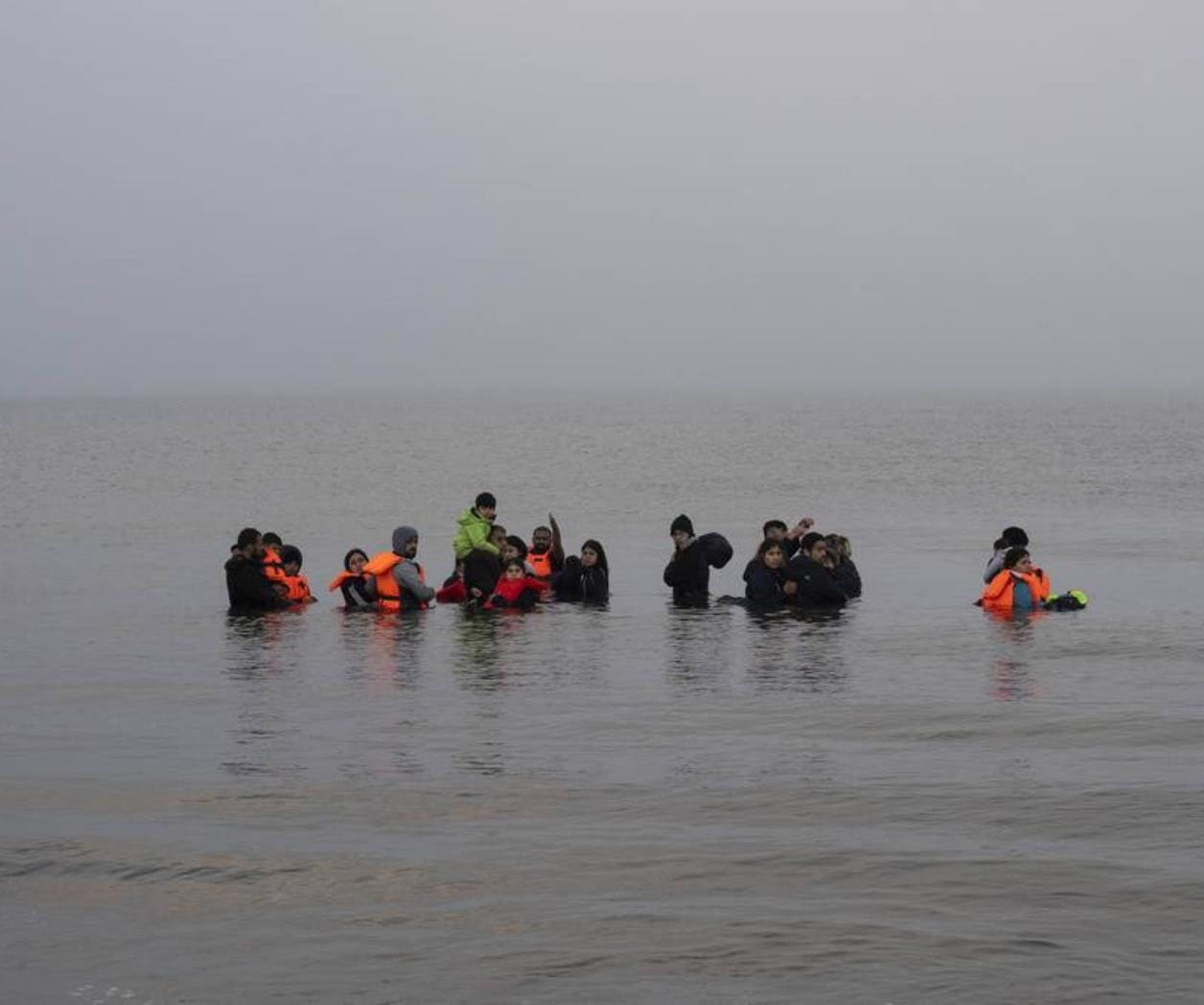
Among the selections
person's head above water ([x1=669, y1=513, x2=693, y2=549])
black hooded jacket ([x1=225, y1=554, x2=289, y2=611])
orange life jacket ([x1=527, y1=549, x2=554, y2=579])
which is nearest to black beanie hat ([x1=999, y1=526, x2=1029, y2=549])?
person's head above water ([x1=669, y1=513, x2=693, y2=549])

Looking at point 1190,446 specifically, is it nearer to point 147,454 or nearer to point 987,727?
point 147,454

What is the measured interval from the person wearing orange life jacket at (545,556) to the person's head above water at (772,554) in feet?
9.15

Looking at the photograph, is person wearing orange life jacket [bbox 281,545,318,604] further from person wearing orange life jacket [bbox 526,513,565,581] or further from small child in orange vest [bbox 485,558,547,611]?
person wearing orange life jacket [bbox 526,513,565,581]

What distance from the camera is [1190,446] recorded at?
81.4 meters

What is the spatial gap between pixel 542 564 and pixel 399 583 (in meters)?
1.92

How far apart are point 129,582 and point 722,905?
784 inches

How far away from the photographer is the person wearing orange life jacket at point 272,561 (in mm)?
20984

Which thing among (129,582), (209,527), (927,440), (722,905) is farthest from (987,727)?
(927,440)

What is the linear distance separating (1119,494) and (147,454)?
46263mm

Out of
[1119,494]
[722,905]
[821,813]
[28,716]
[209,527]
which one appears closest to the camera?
[722,905]

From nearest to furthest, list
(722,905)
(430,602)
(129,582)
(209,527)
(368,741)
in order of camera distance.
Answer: (722,905) → (368,741) → (430,602) → (129,582) → (209,527)

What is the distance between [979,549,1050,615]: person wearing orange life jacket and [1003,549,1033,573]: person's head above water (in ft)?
0.05

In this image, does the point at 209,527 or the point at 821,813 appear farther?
the point at 209,527

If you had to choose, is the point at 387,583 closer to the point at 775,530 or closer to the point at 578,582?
the point at 578,582
